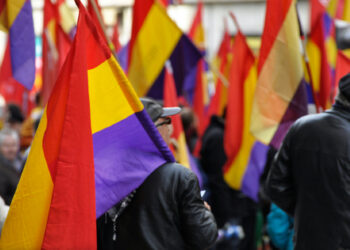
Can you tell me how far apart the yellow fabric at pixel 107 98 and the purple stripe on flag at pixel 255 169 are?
316 centimetres

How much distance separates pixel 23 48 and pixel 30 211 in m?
1.76

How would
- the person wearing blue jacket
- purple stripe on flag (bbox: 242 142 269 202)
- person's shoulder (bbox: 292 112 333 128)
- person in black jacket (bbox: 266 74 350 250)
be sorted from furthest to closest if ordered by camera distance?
purple stripe on flag (bbox: 242 142 269 202) → the person wearing blue jacket → person's shoulder (bbox: 292 112 333 128) → person in black jacket (bbox: 266 74 350 250)

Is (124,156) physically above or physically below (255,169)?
above

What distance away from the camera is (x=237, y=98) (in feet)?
20.4

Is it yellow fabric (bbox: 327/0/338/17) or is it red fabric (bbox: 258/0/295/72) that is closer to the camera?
red fabric (bbox: 258/0/295/72)

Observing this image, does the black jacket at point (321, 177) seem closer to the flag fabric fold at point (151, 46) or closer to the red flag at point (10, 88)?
the flag fabric fold at point (151, 46)

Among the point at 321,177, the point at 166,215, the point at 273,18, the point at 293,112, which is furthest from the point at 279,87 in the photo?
the point at 166,215

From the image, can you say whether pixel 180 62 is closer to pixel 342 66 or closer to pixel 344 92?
pixel 342 66

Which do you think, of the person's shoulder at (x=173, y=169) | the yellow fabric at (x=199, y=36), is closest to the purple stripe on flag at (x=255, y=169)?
the person's shoulder at (x=173, y=169)

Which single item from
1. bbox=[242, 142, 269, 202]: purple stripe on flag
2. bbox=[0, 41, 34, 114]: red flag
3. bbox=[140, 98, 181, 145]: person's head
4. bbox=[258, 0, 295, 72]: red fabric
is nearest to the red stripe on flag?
bbox=[140, 98, 181, 145]: person's head

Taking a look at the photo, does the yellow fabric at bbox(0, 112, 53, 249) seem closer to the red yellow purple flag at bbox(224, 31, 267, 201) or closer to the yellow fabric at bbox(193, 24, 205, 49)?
the red yellow purple flag at bbox(224, 31, 267, 201)

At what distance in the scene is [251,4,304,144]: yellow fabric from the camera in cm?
457

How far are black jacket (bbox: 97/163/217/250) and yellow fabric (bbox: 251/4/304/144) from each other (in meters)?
1.51

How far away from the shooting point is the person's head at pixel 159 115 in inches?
133
